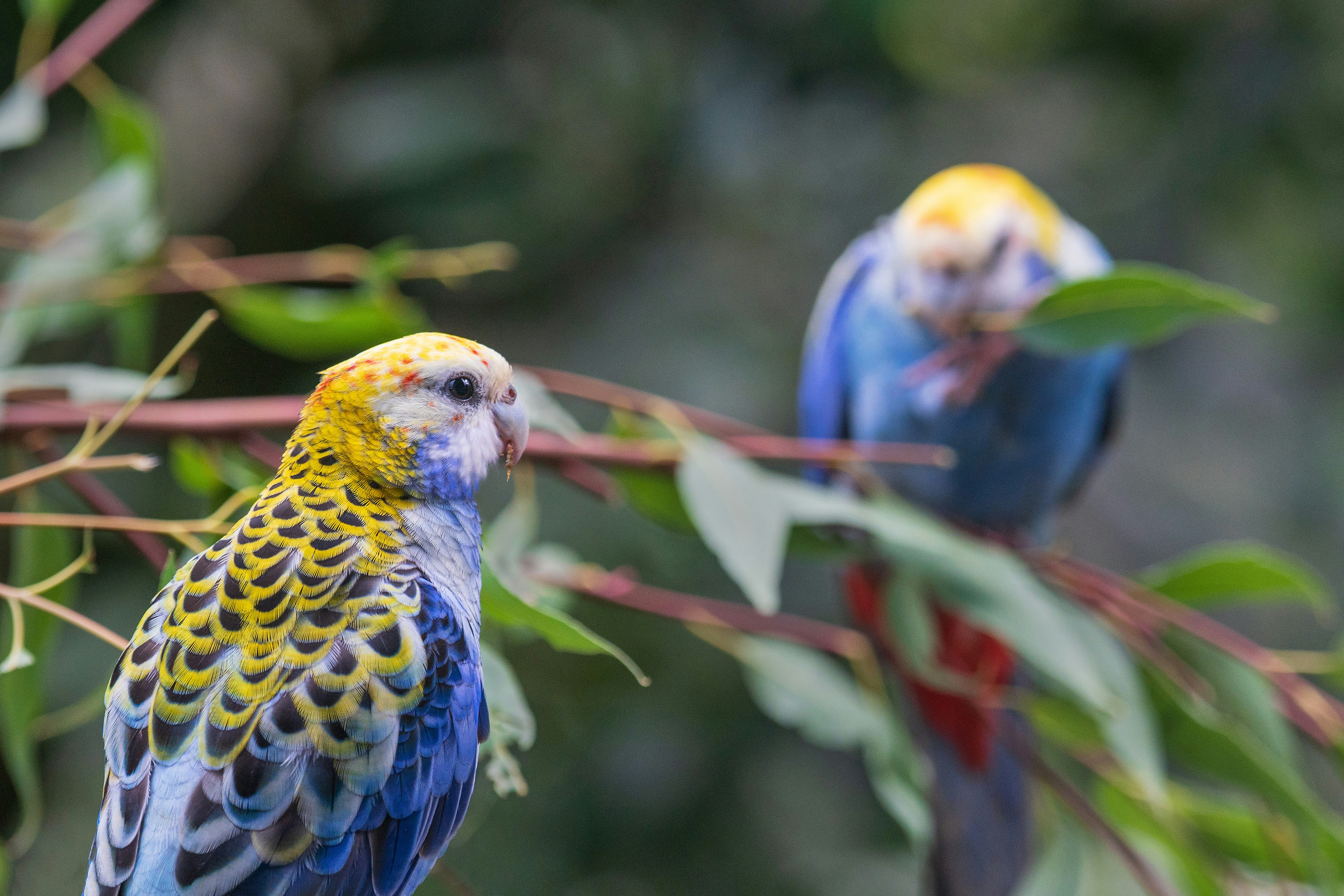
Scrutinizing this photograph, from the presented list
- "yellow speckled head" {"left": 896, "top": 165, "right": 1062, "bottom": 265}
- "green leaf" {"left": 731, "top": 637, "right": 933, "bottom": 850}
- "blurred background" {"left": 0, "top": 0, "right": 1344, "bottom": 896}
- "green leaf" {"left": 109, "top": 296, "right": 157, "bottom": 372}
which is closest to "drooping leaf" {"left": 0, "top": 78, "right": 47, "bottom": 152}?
"green leaf" {"left": 109, "top": 296, "right": 157, "bottom": 372}

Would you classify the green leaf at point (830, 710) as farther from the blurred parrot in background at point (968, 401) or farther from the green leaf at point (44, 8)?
the green leaf at point (44, 8)

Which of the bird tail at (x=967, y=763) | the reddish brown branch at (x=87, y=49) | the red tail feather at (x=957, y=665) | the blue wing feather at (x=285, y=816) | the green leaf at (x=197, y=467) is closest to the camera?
the blue wing feather at (x=285, y=816)

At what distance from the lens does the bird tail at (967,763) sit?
106cm

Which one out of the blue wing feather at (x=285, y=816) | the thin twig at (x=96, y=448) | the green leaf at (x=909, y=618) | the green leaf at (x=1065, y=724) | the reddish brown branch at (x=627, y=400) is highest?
the thin twig at (x=96, y=448)

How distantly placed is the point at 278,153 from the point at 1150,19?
170cm

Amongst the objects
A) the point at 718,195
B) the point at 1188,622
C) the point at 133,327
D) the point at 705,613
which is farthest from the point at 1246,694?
the point at 718,195

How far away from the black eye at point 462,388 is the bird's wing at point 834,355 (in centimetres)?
112

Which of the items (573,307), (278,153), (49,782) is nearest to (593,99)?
(573,307)

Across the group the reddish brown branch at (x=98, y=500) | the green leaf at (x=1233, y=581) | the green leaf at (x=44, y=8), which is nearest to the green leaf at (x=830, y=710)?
the green leaf at (x=1233, y=581)

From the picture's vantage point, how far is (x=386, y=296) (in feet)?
2.45

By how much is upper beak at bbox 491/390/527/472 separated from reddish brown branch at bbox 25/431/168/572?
0.16 meters

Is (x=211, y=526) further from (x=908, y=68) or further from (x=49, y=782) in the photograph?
(x=908, y=68)

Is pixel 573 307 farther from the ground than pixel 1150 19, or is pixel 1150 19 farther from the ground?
pixel 1150 19

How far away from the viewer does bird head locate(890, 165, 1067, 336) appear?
108 centimetres
